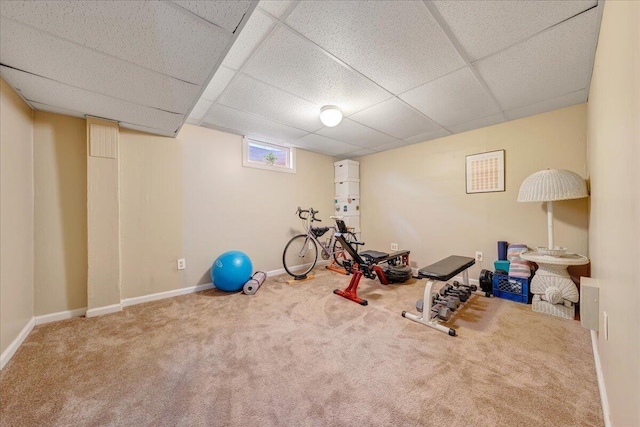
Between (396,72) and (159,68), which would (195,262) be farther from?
(396,72)

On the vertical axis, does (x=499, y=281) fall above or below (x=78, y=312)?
above

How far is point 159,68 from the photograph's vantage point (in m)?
1.62

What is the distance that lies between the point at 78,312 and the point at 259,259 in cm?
209

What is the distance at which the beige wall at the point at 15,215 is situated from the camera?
5.57 ft

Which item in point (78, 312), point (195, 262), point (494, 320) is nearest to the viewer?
point (494, 320)

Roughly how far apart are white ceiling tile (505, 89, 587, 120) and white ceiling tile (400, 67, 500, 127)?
306 mm

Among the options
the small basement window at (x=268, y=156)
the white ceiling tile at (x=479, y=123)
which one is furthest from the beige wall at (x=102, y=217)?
the white ceiling tile at (x=479, y=123)

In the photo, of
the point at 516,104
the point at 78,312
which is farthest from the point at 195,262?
the point at 516,104

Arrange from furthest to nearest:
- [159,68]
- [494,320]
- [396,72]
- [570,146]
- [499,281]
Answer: [499,281]
[570,146]
[494,320]
[396,72]
[159,68]

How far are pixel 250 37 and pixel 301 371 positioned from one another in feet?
7.68

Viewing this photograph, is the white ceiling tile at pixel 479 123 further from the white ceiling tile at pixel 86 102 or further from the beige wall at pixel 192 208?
the white ceiling tile at pixel 86 102

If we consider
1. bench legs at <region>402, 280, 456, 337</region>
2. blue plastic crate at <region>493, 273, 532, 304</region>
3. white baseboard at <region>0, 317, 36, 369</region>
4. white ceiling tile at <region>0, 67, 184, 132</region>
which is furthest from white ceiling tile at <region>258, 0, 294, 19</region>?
blue plastic crate at <region>493, 273, 532, 304</region>

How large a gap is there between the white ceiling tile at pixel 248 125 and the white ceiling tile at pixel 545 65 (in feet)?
7.61

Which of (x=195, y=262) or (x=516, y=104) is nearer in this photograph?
(x=516, y=104)
